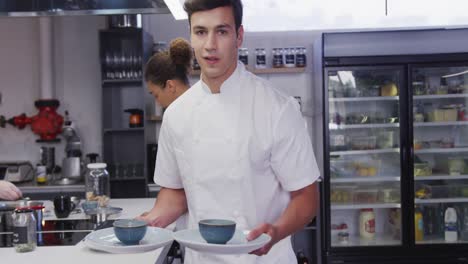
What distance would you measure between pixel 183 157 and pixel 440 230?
144 inches

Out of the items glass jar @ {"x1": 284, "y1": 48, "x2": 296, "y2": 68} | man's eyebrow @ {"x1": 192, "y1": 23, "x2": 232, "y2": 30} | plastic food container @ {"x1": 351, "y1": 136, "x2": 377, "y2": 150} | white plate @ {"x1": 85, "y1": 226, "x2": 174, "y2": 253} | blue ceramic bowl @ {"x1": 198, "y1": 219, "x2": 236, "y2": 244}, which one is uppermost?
glass jar @ {"x1": 284, "y1": 48, "x2": 296, "y2": 68}

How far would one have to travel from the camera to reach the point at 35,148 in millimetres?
4934

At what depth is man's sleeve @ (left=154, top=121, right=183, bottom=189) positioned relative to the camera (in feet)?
5.86

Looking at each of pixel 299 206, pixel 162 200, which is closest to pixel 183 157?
pixel 162 200

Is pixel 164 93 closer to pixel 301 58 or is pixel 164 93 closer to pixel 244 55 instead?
pixel 244 55

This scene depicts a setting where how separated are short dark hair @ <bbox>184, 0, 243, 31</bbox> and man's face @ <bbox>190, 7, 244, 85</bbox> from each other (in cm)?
1

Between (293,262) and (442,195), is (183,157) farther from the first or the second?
(442,195)

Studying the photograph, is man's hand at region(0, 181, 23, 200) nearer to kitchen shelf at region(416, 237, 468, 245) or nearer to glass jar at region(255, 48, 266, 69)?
glass jar at region(255, 48, 266, 69)

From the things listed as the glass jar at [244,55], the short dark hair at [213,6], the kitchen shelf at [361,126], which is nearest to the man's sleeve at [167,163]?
the short dark hair at [213,6]

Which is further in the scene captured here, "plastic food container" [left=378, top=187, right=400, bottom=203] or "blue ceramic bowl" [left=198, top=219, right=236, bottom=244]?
"plastic food container" [left=378, top=187, right=400, bottom=203]

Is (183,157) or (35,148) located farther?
(35,148)

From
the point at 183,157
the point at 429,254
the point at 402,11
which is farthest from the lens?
the point at 402,11

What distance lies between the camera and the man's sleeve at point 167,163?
1787 mm

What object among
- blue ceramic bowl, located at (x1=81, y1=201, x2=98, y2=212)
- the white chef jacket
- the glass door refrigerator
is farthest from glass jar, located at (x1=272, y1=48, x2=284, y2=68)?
the white chef jacket
